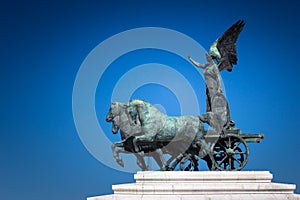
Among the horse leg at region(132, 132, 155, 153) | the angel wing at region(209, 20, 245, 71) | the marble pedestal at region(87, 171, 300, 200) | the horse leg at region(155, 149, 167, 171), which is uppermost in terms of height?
the angel wing at region(209, 20, 245, 71)

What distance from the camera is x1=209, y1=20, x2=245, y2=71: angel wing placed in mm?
18094

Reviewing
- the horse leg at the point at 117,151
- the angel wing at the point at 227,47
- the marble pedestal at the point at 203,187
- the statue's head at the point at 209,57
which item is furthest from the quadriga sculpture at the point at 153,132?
the angel wing at the point at 227,47

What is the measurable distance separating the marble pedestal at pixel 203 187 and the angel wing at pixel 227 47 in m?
4.18

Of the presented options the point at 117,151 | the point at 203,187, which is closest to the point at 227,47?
the point at 117,151

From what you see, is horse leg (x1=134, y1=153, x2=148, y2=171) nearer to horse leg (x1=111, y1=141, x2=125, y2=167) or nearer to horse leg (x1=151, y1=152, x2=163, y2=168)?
horse leg (x1=151, y1=152, x2=163, y2=168)

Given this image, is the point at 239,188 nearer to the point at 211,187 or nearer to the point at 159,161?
the point at 211,187

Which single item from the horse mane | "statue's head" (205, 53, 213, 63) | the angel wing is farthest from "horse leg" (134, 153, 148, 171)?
the angel wing

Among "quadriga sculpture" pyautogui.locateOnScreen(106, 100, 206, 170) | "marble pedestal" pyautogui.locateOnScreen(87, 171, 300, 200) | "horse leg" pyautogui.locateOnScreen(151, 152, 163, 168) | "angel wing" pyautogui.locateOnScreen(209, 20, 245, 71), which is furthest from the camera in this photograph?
"angel wing" pyautogui.locateOnScreen(209, 20, 245, 71)

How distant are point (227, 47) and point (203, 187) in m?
5.50

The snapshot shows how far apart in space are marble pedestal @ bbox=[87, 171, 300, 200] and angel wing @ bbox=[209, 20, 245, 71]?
13.7ft

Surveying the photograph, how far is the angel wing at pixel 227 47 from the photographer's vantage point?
59.4 ft

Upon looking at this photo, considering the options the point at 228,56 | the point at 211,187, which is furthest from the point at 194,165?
the point at 228,56

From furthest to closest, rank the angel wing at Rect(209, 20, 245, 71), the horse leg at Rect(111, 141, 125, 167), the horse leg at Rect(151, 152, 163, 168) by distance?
the angel wing at Rect(209, 20, 245, 71)
the horse leg at Rect(151, 152, 163, 168)
the horse leg at Rect(111, 141, 125, 167)

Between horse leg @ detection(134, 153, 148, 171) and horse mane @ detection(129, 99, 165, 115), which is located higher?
horse mane @ detection(129, 99, 165, 115)
